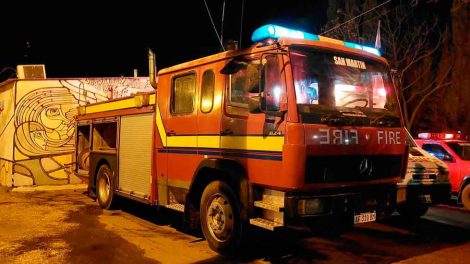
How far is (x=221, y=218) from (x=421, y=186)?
3.60 meters

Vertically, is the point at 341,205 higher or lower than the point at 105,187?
higher

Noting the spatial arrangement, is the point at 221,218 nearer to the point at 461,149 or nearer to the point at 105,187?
the point at 105,187

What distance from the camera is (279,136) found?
5562 millimetres

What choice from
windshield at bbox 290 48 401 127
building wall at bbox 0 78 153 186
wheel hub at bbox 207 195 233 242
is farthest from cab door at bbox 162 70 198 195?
building wall at bbox 0 78 153 186

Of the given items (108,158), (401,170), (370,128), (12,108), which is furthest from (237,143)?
(12,108)

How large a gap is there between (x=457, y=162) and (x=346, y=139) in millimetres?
6429

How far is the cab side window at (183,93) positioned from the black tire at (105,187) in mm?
2984

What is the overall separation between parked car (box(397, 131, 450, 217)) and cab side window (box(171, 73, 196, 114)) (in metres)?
3.45

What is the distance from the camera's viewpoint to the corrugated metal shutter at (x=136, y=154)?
Result: 831 centimetres

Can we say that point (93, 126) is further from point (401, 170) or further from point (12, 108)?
point (401, 170)

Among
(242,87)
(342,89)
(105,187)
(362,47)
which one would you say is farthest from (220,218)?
(105,187)

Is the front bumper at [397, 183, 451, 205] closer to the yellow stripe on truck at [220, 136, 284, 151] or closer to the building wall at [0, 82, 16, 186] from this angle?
the yellow stripe on truck at [220, 136, 284, 151]

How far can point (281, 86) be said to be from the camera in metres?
5.58

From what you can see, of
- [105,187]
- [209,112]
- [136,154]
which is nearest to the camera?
[209,112]
